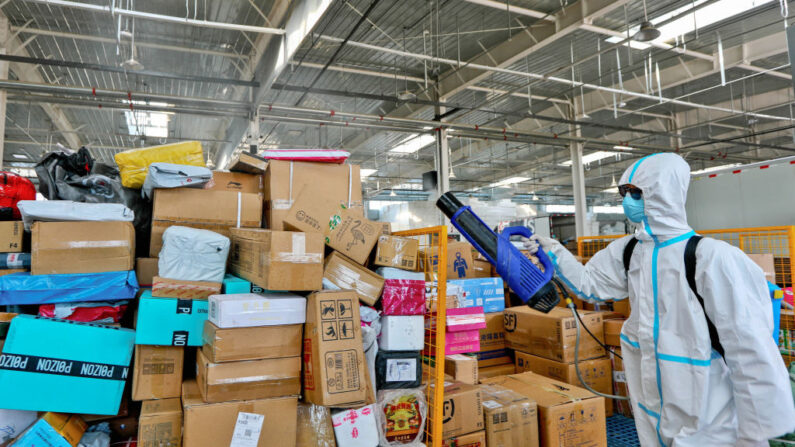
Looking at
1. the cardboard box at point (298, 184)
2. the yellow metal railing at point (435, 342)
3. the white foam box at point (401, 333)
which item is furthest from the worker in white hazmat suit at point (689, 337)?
the cardboard box at point (298, 184)

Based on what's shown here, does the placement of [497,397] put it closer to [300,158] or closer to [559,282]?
[559,282]

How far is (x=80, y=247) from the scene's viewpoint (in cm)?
248

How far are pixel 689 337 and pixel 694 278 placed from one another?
0.70 feet

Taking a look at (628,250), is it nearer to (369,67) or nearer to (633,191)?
(633,191)

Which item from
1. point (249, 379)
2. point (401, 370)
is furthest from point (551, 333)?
point (249, 379)

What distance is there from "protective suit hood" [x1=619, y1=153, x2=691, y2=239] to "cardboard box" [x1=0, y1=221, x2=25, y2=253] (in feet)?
10.6

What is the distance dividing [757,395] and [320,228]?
2.03 meters

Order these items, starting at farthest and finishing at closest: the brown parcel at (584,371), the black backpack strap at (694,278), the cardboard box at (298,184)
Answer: the brown parcel at (584,371) < the cardboard box at (298,184) < the black backpack strap at (694,278)

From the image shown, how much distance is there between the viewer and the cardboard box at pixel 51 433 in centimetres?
203

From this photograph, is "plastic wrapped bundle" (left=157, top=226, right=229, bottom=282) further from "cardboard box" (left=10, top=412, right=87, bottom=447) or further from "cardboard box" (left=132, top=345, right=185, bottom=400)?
"cardboard box" (left=10, top=412, right=87, bottom=447)

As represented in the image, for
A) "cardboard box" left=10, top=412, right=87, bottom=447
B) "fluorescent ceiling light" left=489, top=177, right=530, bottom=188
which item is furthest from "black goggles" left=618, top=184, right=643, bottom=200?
"fluorescent ceiling light" left=489, top=177, right=530, bottom=188

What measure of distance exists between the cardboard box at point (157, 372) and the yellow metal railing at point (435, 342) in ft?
4.25

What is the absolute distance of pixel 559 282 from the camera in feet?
7.37

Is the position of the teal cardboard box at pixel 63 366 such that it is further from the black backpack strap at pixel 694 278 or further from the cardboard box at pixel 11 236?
the black backpack strap at pixel 694 278
